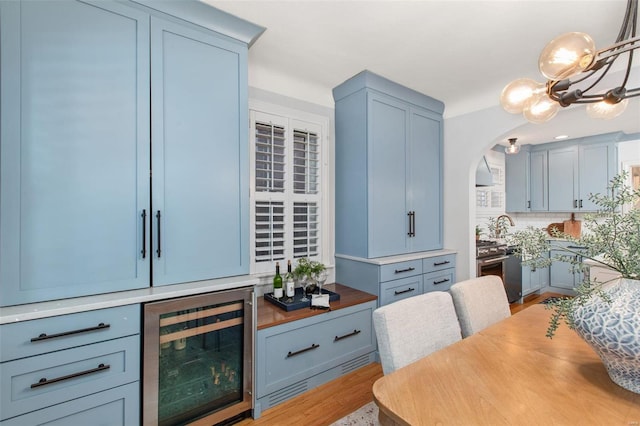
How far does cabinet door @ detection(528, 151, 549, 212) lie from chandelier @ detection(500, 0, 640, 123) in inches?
142

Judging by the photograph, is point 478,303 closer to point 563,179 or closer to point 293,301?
point 293,301

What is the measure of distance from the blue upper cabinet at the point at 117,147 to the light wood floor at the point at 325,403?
1006 mm

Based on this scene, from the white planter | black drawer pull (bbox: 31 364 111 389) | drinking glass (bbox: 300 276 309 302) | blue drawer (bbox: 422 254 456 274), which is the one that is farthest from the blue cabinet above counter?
black drawer pull (bbox: 31 364 111 389)

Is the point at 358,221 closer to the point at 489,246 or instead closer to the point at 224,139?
the point at 224,139

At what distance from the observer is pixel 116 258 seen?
1.61 m

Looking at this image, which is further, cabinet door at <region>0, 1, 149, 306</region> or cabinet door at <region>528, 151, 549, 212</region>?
cabinet door at <region>528, 151, 549, 212</region>

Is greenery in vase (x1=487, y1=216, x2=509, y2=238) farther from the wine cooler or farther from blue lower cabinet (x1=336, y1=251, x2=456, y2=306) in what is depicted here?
the wine cooler

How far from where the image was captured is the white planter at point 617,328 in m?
0.92

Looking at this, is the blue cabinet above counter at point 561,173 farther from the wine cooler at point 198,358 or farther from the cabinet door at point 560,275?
the wine cooler at point 198,358

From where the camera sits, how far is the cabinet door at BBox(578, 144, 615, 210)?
4.39 m

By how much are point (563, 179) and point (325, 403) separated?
5014 mm

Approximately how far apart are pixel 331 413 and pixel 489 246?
Result: 298cm

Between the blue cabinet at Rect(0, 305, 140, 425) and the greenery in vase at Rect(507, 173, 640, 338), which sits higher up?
the greenery in vase at Rect(507, 173, 640, 338)

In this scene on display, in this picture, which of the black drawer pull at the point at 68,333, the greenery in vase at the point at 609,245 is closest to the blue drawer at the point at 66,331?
the black drawer pull at the point at 68,333
